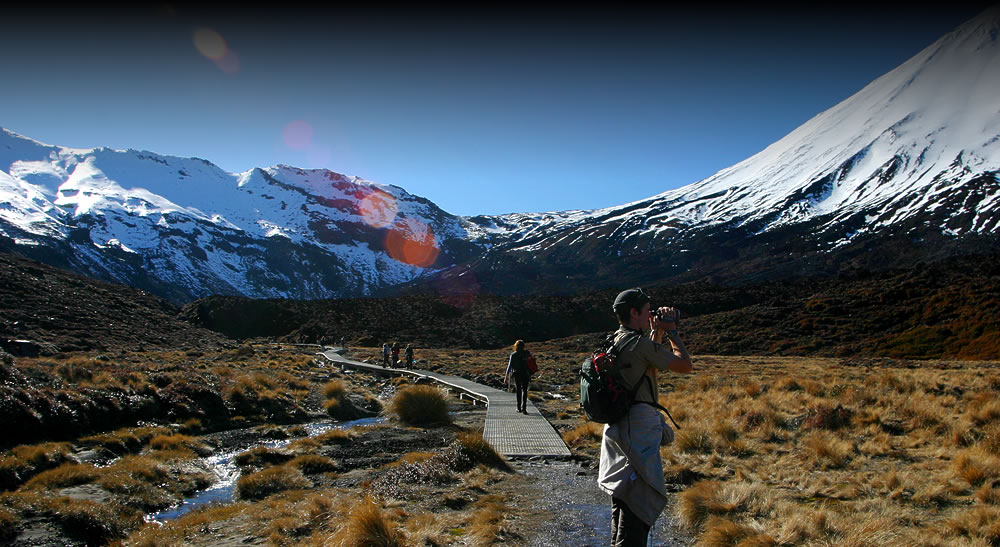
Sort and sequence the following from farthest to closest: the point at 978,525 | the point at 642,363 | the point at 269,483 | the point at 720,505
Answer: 1. the point at 269,483
2. the point at 720,505
3. the point at 978,525
4. the point at 642,363

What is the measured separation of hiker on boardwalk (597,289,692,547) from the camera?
3768 mm

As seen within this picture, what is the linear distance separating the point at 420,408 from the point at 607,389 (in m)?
11.5

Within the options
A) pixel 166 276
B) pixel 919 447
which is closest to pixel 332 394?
pixel 919 447

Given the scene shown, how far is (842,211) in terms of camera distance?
438ft

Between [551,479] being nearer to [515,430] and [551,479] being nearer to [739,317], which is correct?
[515,430]

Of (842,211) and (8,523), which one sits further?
(842,211)

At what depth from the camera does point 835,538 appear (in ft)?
16.0

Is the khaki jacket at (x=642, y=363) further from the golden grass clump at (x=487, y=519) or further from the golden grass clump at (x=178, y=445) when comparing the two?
the golden grass clump at (x=178, y=445)

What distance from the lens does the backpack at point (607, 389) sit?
3836 mm

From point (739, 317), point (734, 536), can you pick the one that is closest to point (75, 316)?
point (734, 536)

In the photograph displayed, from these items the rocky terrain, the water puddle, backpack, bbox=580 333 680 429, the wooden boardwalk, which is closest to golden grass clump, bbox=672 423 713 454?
the wooden boardwalk

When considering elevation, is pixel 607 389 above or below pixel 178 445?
above

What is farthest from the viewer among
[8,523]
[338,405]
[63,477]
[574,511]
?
[338,405]

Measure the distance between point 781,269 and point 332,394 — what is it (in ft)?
327
